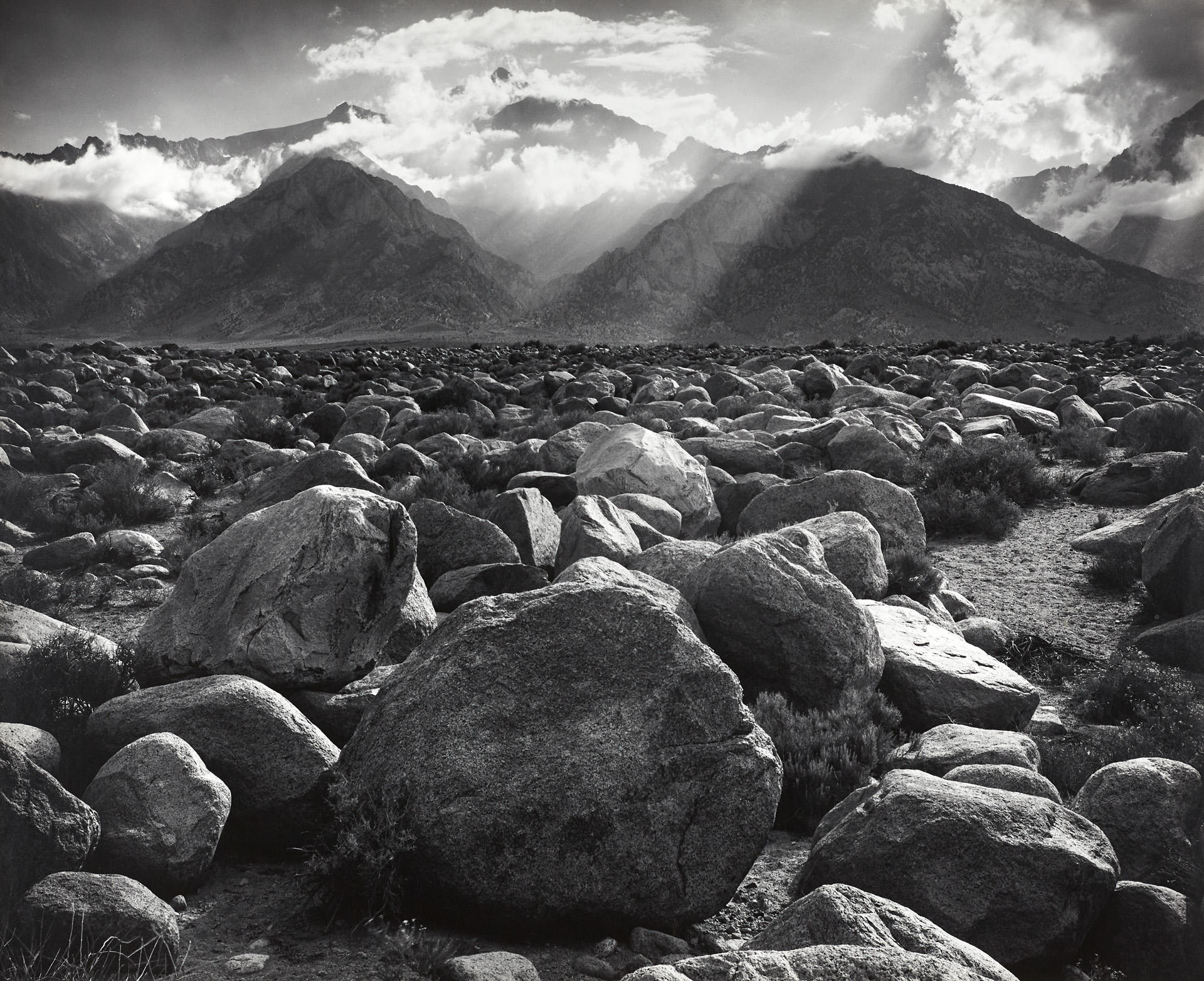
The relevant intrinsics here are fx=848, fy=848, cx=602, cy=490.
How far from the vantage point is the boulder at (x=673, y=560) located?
A: 733 cm

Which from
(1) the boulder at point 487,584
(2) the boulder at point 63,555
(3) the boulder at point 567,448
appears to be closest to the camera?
(1) the boulder at point 487,584

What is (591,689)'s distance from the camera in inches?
166

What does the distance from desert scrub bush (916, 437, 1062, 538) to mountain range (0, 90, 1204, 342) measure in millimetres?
93267

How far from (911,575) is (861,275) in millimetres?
129407

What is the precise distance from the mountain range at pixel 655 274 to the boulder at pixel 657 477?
308ft

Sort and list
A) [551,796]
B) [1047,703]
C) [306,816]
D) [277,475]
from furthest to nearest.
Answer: [277,475] < [1047,703] < [306,816] < [551,796]

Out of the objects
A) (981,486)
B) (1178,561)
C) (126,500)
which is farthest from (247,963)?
(981,486)

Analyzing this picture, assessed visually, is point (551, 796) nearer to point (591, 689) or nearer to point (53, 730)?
point (591, 689)

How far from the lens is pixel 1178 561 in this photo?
7980 millimetres

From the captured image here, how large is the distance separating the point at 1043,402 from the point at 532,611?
61.6 ft

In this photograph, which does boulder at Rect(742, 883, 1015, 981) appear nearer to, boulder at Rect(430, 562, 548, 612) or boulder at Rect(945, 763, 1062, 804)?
boulder at Rect(945, 763, 1062, 804)

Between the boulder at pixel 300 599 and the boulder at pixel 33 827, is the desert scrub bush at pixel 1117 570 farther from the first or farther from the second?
the boulder at pixel 33 827

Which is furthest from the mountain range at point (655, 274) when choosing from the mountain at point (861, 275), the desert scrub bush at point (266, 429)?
the desert scrub bush at point (266, 429)

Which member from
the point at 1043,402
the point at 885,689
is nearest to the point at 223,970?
the point at 885,689
